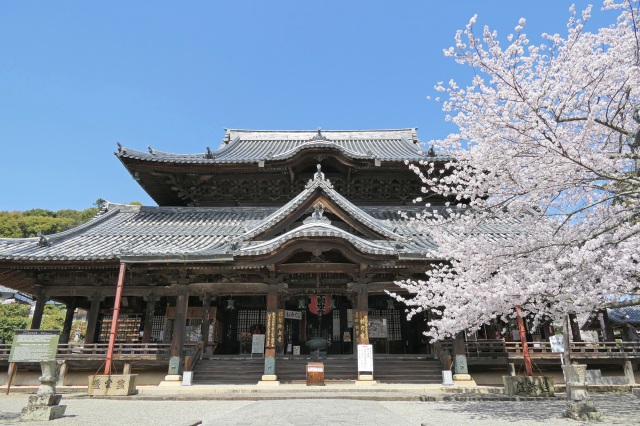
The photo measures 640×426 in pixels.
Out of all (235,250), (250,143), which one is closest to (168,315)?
(235,250)

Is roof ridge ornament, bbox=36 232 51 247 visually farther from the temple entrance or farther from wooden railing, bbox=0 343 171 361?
the temple entrance

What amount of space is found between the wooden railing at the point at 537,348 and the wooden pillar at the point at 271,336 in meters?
5.84

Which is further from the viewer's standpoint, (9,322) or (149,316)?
(9,322)

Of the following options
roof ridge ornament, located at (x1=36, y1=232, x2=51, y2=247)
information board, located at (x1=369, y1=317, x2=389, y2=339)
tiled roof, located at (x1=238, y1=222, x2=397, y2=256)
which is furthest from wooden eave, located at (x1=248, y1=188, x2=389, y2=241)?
roof ridge ornament, located at (x1=36, y1=232, x2=51, y2=247)

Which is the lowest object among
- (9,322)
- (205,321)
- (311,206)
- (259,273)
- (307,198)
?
(205,321)

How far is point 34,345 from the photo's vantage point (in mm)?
11086

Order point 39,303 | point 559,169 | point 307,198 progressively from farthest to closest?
point 39,303 → point 307,198 → point 559,169

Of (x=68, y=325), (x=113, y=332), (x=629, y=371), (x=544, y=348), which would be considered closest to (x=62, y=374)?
(x=113, y=332)

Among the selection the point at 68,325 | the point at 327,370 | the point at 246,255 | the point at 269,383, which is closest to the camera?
the point at 269,383

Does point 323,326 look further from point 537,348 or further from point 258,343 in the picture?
point 537,348

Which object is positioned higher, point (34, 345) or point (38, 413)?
point (34, 345)

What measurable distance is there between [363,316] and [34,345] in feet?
32.7

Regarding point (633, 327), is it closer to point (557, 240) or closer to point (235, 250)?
point (557, 240)

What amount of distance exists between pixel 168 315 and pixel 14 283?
22.0 ft
